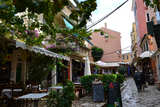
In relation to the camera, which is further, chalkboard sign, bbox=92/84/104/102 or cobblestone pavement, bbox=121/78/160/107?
chalkboard sign, bbox=92/84/104/102

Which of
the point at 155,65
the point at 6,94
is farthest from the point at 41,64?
the point at 155,65

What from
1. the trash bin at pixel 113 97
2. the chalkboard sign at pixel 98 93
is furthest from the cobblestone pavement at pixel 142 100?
the trash bin at pixel 113 97

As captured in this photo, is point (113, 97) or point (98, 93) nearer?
point (113, 97)

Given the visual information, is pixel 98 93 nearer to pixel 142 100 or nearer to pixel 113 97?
pixel 113 97

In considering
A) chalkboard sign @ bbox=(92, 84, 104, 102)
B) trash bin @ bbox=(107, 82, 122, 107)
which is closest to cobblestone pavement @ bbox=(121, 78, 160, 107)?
chalkboard sign @ bbox=(92, 84, 104, 102)

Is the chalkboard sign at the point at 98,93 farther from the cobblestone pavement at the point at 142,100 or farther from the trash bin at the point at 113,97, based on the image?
the trash bin at the point at 113,97

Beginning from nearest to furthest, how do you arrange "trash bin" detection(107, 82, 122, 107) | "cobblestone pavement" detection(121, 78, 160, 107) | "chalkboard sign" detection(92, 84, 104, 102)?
"trash bin" detection(107, 82, 122, 107), "cobblestone pavement" detection(121, 78, 160, 107), "chalkboard sign" detection(92, 84, 104, 102)

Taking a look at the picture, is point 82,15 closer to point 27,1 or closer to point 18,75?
point 27,1

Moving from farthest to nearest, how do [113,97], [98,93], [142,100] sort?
1. [142,100]
2. [98,93]
3. [113,97]

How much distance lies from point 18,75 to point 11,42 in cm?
484

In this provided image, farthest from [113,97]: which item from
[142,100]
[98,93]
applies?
[142,100]

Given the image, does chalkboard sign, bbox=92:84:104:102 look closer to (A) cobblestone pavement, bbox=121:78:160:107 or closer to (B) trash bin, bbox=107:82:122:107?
(A) cobblestone pavement, bbox=121:78:160:107

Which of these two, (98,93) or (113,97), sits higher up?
(113,97)

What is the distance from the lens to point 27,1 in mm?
1130
